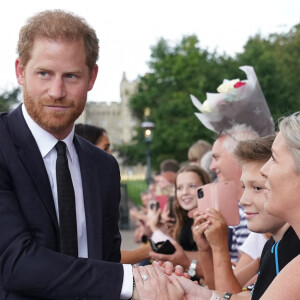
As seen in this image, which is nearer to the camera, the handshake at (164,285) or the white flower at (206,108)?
the handshake at (164,285)

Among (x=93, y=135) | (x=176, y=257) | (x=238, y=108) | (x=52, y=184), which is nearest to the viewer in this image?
(x=52, y=184)

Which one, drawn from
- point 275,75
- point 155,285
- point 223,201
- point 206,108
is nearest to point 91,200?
point 155,285

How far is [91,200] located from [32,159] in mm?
340

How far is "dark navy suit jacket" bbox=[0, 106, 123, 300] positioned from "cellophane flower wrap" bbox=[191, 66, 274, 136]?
248cm

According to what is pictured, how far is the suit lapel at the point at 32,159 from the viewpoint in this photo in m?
2.65

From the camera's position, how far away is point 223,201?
4.13 metres

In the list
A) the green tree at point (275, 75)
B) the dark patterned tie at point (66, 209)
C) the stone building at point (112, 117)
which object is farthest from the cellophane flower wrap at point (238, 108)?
the stone building at point (112, 117)

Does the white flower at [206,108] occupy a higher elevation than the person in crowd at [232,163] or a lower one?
higher

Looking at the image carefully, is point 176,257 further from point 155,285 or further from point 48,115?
point 48,115

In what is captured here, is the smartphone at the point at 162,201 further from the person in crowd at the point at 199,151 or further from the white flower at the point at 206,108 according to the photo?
the white flower at the point at 206,108

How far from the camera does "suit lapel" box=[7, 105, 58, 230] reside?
2.65 meters

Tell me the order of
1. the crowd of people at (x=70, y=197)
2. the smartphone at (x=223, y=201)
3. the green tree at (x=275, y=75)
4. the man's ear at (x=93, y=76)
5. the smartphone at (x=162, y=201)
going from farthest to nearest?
the green tree at (x=275, y=75), the smartphone at (x=162, y=201), the smartphone at (x=223, y=201), the man's ear at (x=93, y=76), the crowd of people at (x=70, y=197)

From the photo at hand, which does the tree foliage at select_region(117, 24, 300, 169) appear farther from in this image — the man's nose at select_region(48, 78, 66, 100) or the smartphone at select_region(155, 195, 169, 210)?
the man's nose at select_region(48, 78, 66, 100)

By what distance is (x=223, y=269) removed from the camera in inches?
154
